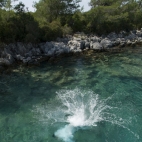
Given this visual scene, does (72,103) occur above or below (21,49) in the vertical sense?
below

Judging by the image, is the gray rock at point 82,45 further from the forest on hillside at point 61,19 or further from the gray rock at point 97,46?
the forest on hillside at point 61,19

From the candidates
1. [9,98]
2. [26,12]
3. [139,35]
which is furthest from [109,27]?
[9,98]

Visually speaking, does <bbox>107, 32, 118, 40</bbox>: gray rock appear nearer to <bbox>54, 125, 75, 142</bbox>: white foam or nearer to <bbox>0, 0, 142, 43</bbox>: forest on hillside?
<bbox>0, 0, 142, 43</bbox>: forest on hillside

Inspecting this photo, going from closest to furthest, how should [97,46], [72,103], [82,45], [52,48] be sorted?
[72,103] → [52,48] → [82,45] → [97,46]

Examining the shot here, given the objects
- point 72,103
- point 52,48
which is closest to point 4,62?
point 52,48

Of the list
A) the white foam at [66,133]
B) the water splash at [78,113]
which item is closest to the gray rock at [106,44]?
the water splash at [78,113]

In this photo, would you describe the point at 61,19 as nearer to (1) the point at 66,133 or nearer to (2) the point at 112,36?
(2) the point at 112,36
